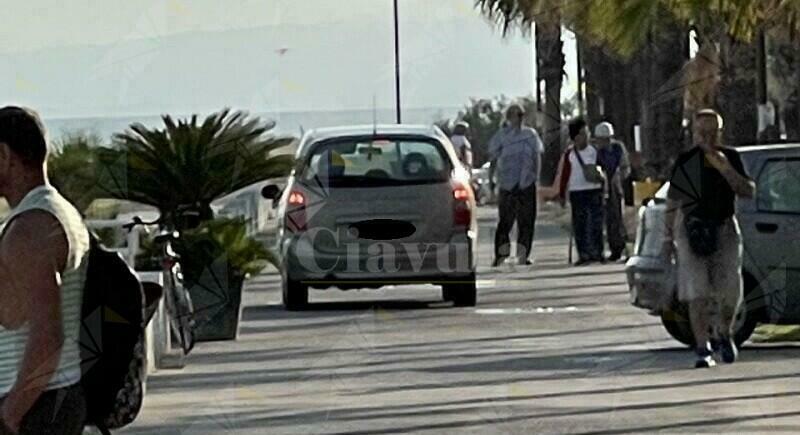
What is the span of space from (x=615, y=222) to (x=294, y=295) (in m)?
7.83

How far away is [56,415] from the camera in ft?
23.2

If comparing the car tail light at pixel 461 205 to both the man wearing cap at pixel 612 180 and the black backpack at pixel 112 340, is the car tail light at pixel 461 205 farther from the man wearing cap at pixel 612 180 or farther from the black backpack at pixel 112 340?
the black backpack at pixel 112 340

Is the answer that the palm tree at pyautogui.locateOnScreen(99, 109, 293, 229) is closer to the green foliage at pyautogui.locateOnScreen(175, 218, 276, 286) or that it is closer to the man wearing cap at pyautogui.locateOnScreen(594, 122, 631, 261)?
the green foliage at pyautogui.locateOnScreen(175, 218, 276, 286)

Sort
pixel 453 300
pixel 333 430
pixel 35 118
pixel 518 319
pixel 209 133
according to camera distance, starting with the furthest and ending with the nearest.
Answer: pixel 453 300
pixel 518 319
pixel 209 133
pixel 333 430
pixel 35 118

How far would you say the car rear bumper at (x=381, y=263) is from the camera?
805 inches

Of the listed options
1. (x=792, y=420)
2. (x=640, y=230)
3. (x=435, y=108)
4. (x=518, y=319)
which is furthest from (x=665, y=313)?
(x=435, y=108)

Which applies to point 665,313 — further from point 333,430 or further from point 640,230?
point 333,430

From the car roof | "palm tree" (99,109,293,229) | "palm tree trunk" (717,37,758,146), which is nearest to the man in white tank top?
"palm tree" (99,109,293,229)

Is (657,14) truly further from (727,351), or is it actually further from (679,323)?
(679,323)

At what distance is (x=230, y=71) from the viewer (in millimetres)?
19125

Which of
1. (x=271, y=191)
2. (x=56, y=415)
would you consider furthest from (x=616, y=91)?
(x=56, y=415)

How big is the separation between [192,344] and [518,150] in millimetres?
10139

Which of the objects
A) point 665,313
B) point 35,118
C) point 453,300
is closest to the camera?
point 35,118

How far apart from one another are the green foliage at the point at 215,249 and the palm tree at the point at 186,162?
Answer: 0.32 metres
